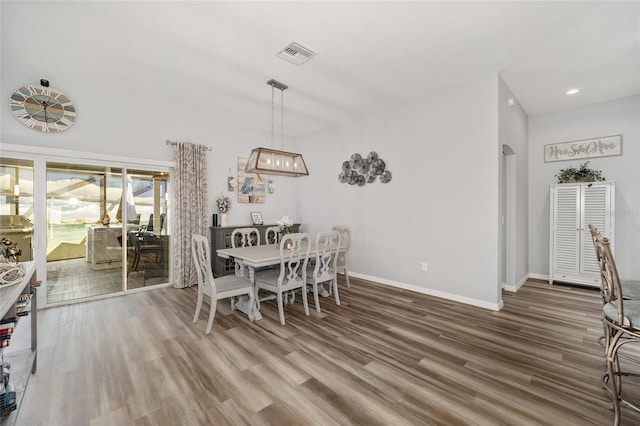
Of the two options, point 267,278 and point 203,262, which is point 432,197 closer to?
point 267,278

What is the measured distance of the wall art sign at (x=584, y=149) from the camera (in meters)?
4.24

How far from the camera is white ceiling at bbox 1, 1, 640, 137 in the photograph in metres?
2.36

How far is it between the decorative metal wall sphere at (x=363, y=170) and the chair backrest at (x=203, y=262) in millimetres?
3008

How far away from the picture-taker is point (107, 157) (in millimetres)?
3881

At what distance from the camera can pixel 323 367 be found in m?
2.22

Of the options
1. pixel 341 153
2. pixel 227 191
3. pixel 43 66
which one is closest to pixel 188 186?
pixel 227 191

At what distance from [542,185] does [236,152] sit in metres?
5.86

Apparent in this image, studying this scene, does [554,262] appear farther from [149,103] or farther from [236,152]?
[149,103]

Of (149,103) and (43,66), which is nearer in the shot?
(43,66)

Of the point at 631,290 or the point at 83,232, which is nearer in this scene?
the point at 631,290

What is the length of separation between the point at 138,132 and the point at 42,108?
3.46 feet

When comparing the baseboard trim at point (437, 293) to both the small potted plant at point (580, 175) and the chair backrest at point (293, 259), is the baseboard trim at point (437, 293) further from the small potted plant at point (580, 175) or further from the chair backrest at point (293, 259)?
the small potted plant at point (580, 175)

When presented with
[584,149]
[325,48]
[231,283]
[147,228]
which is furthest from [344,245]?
[584,149]

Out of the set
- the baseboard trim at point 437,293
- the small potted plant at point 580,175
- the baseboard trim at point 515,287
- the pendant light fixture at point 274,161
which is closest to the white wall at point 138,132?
the pendant light fixture at point 274,161
